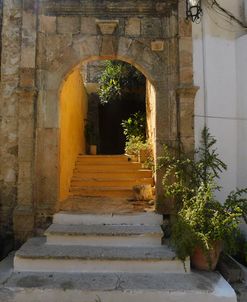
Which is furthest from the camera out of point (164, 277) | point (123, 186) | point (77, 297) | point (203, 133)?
point (123, 186)

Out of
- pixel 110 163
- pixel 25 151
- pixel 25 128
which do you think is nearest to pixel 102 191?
pixel 110 163

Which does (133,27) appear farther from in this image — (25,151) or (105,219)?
(105,219)

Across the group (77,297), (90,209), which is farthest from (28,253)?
(90,209)

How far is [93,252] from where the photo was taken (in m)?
4.02

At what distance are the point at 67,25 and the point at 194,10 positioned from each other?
1.97 m

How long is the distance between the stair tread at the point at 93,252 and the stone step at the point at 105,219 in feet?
1.75

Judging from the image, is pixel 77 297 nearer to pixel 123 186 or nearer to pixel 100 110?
pixel 123 186

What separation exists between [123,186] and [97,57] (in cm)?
286

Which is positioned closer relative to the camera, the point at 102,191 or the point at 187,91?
the point at 187,91

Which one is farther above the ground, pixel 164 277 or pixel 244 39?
pixel 244 39

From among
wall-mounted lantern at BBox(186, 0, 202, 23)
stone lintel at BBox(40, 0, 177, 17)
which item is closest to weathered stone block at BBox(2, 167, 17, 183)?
stone lintel at BBox(40, 0, 177, 17)

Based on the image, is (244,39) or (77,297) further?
(244,39)

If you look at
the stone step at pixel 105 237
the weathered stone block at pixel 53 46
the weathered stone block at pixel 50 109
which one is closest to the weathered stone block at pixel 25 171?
the weathered stone block at pixel 50 109

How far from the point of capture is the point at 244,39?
16.1 feet
